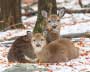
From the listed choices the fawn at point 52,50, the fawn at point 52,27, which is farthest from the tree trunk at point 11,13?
the fawn at point 52,50

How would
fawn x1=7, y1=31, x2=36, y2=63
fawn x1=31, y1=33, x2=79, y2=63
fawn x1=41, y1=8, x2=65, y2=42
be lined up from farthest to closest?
fawn x1=41, y1=8, x2=65, y2=42 → fawn x1=7, y1=31, x2=36, y2=63 → fawn x1=31, y1=33, x2=79, y2=63

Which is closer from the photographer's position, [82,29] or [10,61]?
[10,61]

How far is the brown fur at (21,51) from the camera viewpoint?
9.30 m

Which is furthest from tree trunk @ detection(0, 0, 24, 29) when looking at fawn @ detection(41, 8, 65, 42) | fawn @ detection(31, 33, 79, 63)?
fawn @ detection(31, 33, 79, 63)

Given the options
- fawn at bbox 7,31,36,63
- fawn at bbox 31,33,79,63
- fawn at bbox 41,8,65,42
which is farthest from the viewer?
fawn at bbox 41,8,65,42

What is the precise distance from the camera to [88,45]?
37.5 ft

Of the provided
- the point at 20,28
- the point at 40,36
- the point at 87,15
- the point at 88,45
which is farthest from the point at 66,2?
the point at 40,36

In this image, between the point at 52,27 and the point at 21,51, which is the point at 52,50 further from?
the point at 52,27

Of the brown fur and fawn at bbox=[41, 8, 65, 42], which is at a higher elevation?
fawn at bbox=[41, 8, 65, 42]

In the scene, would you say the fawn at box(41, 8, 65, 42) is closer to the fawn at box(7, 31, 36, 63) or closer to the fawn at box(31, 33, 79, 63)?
the fawn at box(31, 33, 79, 63)

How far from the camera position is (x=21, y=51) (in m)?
9.37

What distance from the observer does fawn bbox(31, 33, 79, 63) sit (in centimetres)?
903

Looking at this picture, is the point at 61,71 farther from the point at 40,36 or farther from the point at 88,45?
the point at 88,45

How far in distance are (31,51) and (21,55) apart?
26cm
